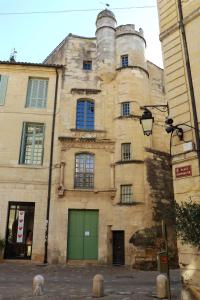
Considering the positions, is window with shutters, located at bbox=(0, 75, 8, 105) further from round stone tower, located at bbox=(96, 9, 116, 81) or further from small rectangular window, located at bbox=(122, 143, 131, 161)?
small rectangular window, located at bbox=(122, 143, 131, 161)

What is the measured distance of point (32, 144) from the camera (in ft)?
59.6

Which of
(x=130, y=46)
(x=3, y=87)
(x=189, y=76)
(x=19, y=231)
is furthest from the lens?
(x=130, y=46)

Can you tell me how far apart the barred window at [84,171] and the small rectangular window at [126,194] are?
5.69 ft

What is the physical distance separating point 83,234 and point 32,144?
19.2 ft

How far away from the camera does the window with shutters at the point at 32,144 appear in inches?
703

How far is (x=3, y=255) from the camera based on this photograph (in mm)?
16156

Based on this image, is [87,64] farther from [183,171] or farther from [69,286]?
[69,286]

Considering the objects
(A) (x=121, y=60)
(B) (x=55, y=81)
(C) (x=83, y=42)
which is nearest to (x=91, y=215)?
(B) (x=55, y=81)

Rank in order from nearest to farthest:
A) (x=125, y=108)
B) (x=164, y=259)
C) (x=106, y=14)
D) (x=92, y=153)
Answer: (x=164, y=259) < (x=92, y=153) < (x=125, y=108) < (x=106, y=14)

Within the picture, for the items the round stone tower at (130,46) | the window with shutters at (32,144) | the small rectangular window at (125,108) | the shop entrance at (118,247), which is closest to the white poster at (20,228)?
the window with shutters at (32,144)

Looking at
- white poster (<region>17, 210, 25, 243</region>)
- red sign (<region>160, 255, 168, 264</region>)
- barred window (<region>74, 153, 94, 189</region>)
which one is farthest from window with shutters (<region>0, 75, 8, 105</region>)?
red sign (<region>160, 255, 168, 264</region>)

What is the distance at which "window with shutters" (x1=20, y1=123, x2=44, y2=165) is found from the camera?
58.5ft

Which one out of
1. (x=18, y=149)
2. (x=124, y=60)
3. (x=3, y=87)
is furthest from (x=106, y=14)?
(x=18, y=149)

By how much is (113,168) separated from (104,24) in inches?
380
